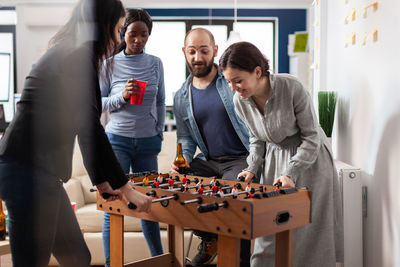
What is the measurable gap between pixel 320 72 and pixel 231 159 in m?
1.39

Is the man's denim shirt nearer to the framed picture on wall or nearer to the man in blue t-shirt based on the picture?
the man in blue t-shirt

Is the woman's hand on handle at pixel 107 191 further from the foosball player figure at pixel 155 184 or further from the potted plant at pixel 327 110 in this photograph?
the potted plant at pixel 327 110

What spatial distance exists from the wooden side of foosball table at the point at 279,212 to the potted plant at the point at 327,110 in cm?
118

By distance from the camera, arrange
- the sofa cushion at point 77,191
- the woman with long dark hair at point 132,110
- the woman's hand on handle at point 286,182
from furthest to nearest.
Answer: the sofa cushion at point 77,191, the woman with long dark hair at point 132,110, the woman's hand on handle at point 286,182

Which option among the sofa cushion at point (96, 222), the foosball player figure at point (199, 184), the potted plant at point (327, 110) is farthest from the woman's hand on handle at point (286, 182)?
the sofa cushion at point (96, 222)

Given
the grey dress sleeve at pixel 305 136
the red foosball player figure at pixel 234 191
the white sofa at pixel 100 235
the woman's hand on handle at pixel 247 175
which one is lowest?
the white sofa at pixel 100 235

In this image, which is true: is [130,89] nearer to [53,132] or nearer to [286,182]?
[286,182]

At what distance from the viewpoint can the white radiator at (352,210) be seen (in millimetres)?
2500

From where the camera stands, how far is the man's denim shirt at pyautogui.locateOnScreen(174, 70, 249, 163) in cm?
242

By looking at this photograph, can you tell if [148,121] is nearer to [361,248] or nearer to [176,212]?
[176,212]

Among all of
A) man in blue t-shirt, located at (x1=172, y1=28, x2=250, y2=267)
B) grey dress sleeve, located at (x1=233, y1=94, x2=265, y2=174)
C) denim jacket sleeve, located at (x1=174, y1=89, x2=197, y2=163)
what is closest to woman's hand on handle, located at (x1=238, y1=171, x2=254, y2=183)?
grey dress sleeve, located at (x1=233, y1=94, x2=265, y2=174)

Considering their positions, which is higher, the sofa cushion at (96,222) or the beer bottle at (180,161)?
the beer bottle at (180,161)

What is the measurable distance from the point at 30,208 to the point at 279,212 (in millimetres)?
864

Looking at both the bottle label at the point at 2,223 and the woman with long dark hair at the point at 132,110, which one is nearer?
the bottle label at the point at 2,223
